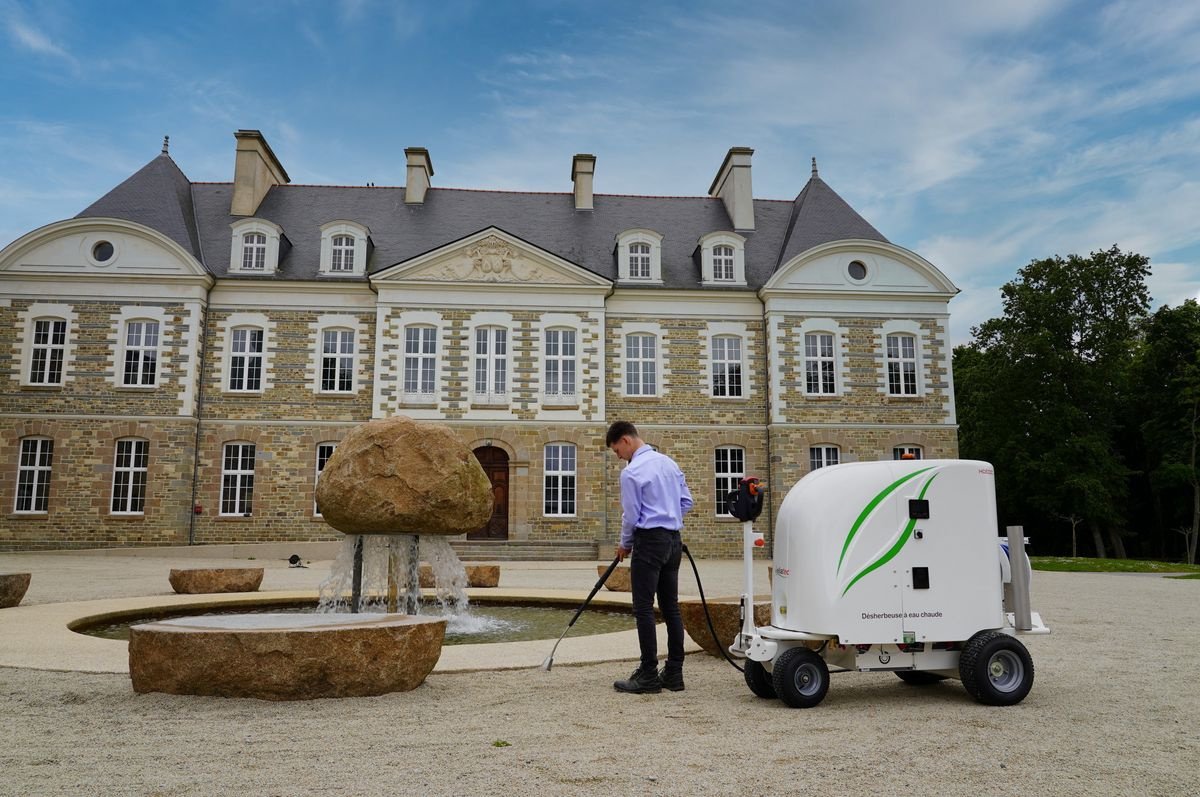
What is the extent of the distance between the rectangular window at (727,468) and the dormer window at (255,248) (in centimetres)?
1436

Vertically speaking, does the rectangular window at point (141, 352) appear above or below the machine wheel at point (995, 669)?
above

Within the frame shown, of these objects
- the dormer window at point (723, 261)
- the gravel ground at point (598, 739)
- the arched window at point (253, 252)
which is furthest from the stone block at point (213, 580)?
the dormer window at point (723, 261)

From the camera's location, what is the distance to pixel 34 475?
77.3 feet

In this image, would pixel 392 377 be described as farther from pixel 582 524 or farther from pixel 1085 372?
pixel 1085 372

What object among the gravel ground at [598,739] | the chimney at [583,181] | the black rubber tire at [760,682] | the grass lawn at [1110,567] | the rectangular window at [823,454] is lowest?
the grass lawn at [1110,567]

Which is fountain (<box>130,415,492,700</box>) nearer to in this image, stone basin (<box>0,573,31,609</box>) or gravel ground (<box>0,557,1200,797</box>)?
gravel ground (<box>0,557,1200,797</box>)

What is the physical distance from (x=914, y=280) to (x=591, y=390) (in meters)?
10.4

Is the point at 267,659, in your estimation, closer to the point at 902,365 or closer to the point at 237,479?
the point at 237,479

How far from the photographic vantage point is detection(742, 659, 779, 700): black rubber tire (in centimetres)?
560

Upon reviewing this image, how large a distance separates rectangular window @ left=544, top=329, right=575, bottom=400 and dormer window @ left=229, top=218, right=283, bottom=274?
8.43 m

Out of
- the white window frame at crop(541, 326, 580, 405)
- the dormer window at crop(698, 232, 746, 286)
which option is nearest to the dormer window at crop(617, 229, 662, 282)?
the dormer window at crop(698, 232, 746, 286)

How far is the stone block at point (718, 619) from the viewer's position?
277 inches

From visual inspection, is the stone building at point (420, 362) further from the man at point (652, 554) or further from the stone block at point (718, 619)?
the man at point (652, 554)

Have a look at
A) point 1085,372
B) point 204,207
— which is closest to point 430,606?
point 204,207
